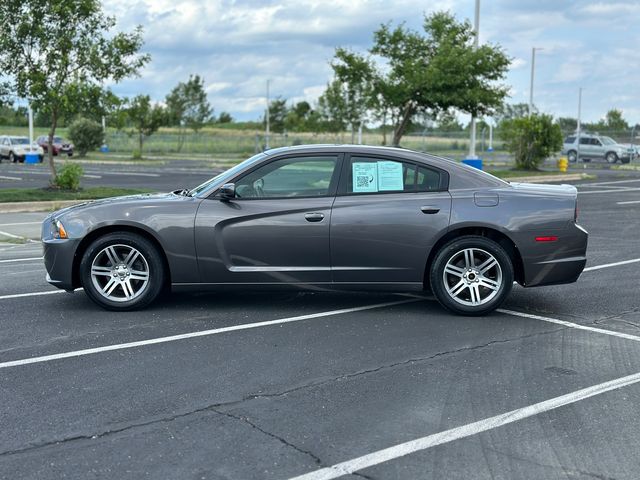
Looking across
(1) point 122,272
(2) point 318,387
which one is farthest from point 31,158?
(2) point 318,387

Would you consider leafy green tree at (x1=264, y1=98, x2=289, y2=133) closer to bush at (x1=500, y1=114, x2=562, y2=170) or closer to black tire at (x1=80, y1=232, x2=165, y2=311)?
bush at (x1=500, y1=114, x2=562, y2=170)

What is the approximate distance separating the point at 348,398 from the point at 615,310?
3.83 m

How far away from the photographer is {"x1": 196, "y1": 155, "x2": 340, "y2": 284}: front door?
7371 mm

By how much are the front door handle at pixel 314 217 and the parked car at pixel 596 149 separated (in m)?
45.8

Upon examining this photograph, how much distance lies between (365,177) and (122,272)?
2.39 m

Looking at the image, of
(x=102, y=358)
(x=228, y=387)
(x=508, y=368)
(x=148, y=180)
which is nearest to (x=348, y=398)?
(x=228, y=387)

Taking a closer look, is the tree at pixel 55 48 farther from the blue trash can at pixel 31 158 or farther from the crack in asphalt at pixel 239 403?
the blue trash can at pixel 31 158

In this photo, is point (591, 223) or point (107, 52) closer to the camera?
point (591, 223)

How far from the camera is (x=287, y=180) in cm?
754

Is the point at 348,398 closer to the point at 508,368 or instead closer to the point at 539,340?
the point at 508,368

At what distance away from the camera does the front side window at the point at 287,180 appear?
7.51 meters

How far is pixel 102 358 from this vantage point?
6055 mm

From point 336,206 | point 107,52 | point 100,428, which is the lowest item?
point 100,428

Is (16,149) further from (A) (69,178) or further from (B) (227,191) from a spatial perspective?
(B) (227,191)
